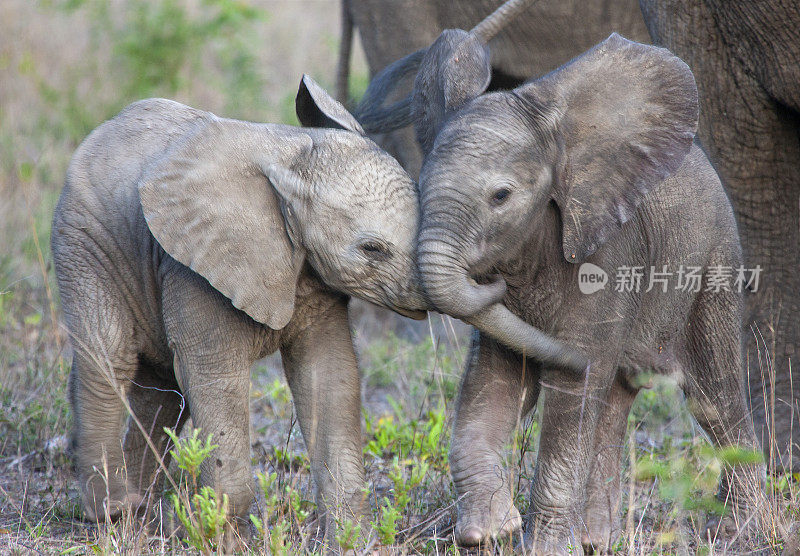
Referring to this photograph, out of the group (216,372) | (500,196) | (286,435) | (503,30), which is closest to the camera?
(500,196)

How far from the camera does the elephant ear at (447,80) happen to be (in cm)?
387

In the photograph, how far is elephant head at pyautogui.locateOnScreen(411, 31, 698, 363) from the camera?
140 inches

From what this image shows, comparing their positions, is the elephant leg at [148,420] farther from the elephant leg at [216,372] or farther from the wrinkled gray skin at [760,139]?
the wrinkled gray skin at [760,139]

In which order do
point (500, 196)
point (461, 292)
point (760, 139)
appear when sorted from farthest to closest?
point (760, 139)
point (500, 196)
point (461, 292)

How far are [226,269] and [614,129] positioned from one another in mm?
1348

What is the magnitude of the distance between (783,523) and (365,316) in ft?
11.7

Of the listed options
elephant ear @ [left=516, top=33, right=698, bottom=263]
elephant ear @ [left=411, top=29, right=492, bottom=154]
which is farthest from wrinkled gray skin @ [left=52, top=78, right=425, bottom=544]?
elephant ear @ [left=516, top=33, right=698, bottom=263]

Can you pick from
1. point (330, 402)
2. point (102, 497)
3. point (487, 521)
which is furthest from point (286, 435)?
point (487, 521)

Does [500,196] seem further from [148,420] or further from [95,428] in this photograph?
[148,420]

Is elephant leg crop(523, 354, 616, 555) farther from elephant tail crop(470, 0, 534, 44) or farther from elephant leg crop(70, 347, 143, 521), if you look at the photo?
elephant leg crop(70, 347, 143, 521)

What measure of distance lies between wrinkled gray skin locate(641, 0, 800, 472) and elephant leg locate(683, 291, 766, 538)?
0.27 meters

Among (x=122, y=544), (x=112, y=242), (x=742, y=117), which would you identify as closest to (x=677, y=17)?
(x=742, y=117)

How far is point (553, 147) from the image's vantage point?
12.3 ft

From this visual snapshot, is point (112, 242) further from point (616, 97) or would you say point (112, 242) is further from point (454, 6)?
point (454, 6)
